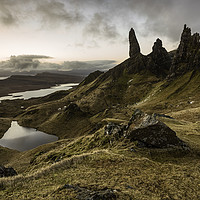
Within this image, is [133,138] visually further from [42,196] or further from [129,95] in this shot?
[129,95]

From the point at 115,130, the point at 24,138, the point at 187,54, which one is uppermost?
the point at 187,54

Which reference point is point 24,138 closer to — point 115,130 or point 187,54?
point 115,130

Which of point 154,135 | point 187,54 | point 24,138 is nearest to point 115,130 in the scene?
point 154,135

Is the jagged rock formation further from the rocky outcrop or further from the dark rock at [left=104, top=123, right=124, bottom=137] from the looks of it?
the rocky outcrop

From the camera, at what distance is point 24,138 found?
134 m

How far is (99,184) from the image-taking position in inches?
534

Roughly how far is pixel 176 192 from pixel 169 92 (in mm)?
152363

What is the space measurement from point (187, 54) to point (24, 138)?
734ft

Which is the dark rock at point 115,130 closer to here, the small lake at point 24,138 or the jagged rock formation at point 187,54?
the small lake at point 24,138

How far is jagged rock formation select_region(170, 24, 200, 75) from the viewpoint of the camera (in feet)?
553

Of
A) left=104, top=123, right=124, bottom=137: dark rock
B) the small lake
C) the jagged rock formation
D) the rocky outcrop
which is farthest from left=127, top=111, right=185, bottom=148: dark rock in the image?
the jagged rock formation

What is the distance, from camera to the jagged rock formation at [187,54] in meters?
168

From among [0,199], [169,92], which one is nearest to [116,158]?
[0,199]

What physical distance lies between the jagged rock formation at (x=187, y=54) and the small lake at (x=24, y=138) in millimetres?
176944
